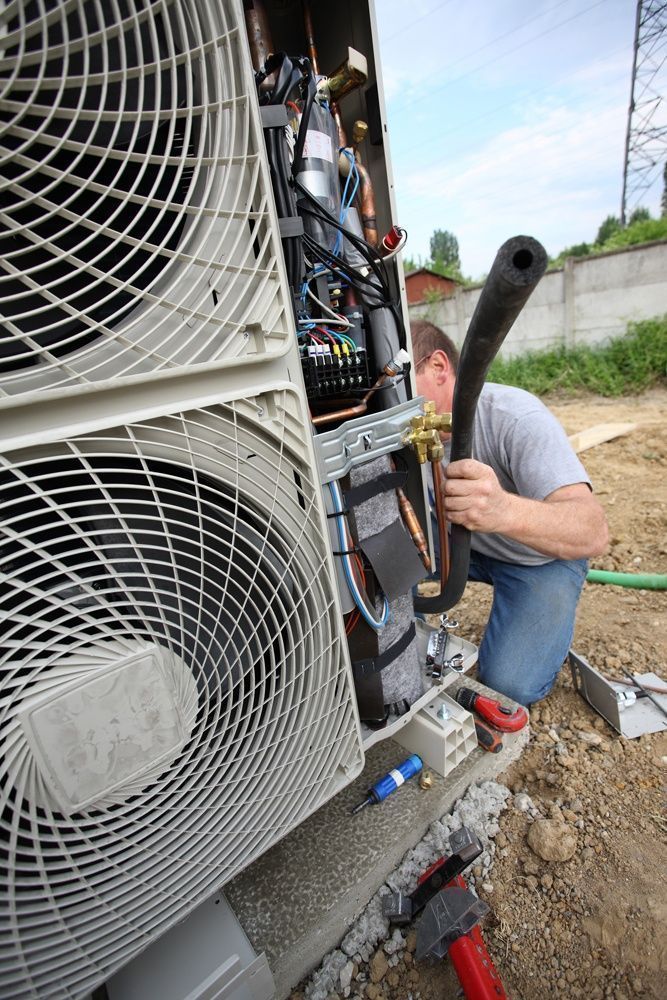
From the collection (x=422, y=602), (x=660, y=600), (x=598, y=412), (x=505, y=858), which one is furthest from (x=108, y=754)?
(x=598, y=412)

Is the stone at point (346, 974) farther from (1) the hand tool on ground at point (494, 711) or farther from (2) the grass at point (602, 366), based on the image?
(2) the grass at point (602, 366)

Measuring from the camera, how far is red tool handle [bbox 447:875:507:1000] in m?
0.83

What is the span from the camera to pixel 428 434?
97cm

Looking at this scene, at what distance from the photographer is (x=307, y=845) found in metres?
1.12

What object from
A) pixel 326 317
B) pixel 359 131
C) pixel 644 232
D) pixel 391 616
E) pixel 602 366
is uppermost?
pixel 644 232

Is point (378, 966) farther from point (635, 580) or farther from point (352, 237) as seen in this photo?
point (635, 580)

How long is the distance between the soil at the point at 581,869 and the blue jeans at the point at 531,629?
0.11 meters

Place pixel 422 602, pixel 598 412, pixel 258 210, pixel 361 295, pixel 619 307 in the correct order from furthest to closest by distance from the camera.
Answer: pixel 619 307 < pixel 598 412 < pixel 422 602 < pixel 361 295 < pixel 258 210

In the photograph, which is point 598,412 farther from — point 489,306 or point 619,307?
point 489,306

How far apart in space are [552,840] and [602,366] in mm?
7207

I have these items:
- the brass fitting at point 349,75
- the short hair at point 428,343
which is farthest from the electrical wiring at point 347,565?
the short hair at point 428,343

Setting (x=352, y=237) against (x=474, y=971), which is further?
(x=352, y=237)

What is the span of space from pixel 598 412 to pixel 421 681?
19.1 ft

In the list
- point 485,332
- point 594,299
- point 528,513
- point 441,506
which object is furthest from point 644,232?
point 485,332
